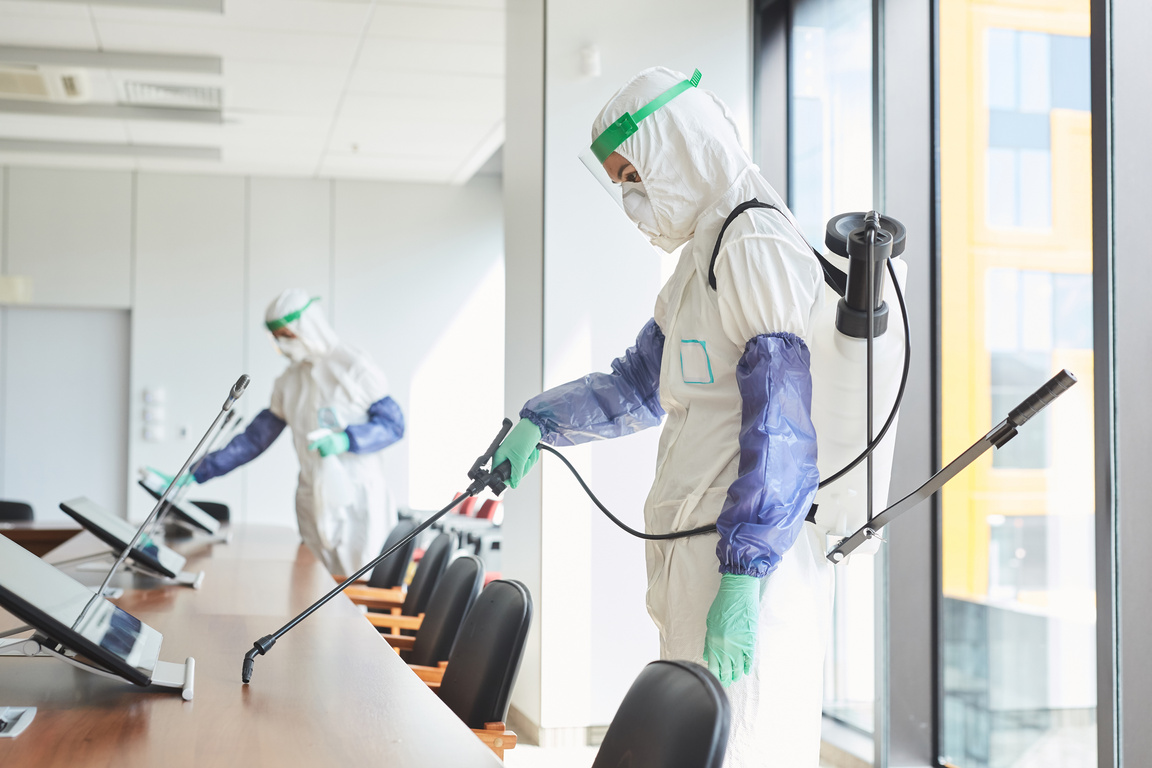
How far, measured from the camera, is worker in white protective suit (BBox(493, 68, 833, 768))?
1.52 metres

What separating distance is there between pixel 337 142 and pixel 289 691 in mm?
5142

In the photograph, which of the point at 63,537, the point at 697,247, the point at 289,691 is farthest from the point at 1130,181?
the point at 63,537

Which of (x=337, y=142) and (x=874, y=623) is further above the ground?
(x=337, y=142)

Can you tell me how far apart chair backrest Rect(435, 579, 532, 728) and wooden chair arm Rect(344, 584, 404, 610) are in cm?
146

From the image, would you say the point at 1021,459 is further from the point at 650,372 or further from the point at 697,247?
the point at 697,247

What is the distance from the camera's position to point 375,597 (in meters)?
3.23

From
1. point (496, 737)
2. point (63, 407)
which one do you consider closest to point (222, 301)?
point (63, 407)

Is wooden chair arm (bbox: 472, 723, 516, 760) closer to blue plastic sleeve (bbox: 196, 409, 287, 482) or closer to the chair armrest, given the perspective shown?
the chair armrest

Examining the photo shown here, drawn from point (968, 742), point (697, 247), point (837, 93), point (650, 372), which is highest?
point (837, 93)

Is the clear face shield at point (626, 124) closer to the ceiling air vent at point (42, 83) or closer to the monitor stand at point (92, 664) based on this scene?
the monitor stand at point (92, 664)

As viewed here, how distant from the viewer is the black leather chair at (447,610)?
2.18 m

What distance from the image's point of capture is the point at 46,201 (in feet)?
21.8

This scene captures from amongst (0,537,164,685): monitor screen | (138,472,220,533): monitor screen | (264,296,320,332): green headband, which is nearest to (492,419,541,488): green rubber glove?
(0,537,164,685): monitor screen

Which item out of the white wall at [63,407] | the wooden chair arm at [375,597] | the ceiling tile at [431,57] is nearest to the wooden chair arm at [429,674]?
the wooden chair arm at [375,597]
